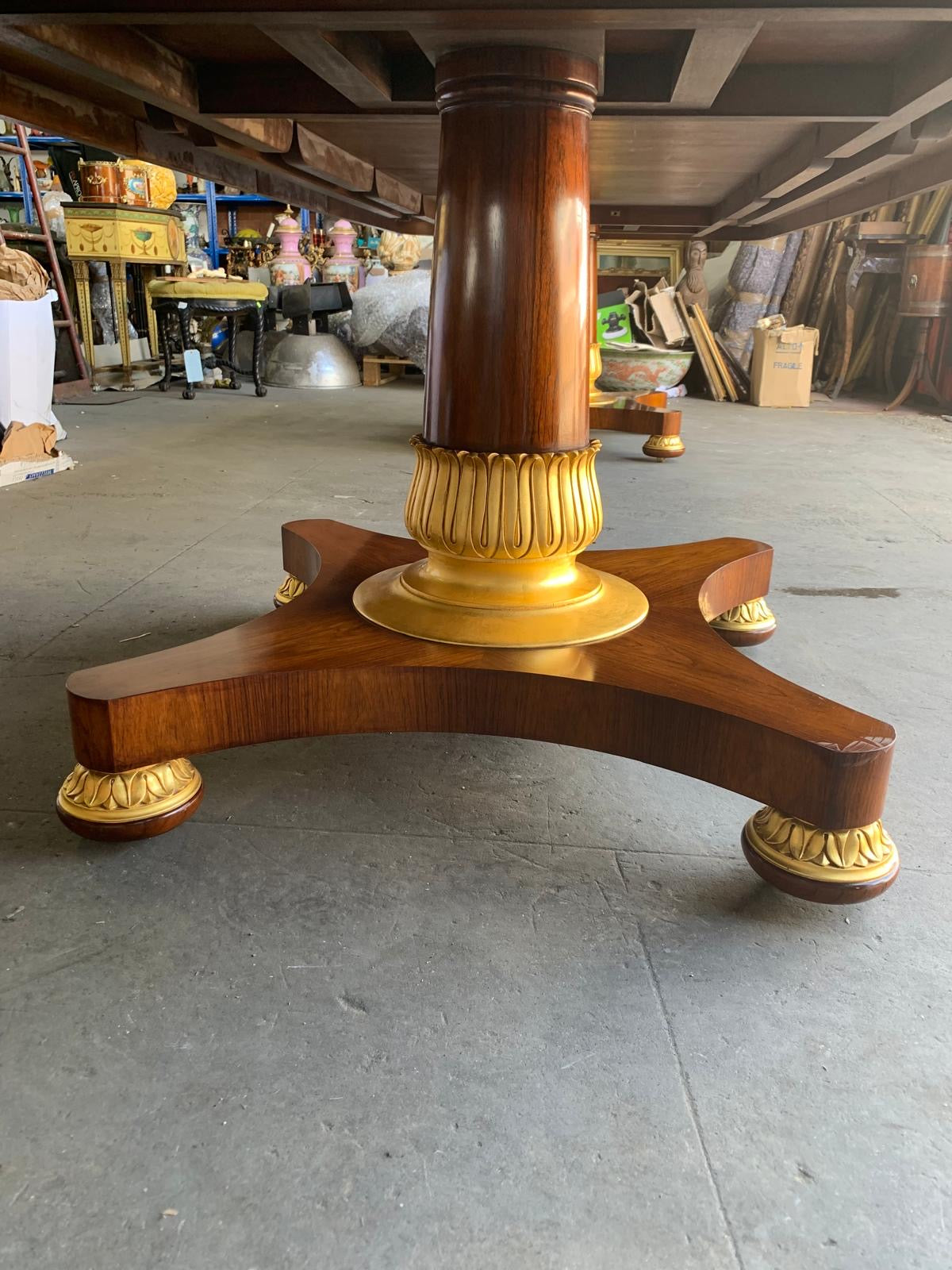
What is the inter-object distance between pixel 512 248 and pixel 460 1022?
75cm

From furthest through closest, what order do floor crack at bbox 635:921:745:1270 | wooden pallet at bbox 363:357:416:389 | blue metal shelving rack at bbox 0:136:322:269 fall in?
blue metal shelving rack at bbox 0:136:322:269 < wooden pallet at bbox 363:357:416:389 < floor crack at bbox 635:921:745:1270

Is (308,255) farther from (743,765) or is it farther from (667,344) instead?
(743,765)

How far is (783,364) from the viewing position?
5.17 metres

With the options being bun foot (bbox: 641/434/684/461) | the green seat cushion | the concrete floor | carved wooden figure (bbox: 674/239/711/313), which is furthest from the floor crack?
carved wooden figure (bbox: 674/239/711/313)

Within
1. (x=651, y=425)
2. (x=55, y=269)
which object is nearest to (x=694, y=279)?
(x=651, y=425)

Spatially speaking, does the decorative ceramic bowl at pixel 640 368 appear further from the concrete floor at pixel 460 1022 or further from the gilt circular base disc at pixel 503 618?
the gilt circular base disc at pixel 503 618

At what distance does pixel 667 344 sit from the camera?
18.4ft

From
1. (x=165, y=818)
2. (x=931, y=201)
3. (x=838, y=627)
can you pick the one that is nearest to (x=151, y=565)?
(x=165, y=818)

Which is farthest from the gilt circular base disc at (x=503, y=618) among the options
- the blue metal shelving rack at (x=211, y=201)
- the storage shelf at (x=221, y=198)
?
the storage shelf at (x=221, y=198)

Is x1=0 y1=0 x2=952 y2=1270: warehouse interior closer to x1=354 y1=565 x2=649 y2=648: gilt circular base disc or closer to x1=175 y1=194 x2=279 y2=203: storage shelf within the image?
x1=354 y1=565 x2=649 y2=648: gilt circular base disc

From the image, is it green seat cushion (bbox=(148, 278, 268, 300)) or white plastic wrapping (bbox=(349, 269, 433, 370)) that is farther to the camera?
white plastic wrapping (bbox=(349, 269, 433, 370))

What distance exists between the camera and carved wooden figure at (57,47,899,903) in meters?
0.87

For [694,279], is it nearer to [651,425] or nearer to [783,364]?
[783,364]

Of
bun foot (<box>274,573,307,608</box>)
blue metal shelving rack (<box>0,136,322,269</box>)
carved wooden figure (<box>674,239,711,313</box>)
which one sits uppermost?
blue metal shelving rack (<box>0,136,322,269</box>)
